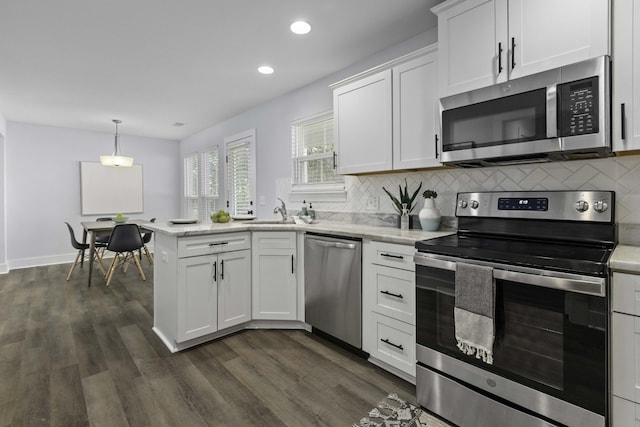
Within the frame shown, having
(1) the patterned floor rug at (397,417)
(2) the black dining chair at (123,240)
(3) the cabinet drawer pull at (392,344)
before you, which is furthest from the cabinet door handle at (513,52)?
(2) the black dining chair at (123,240)

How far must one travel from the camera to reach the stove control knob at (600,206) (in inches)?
62.8

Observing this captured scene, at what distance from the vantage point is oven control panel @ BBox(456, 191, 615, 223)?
161 centimetres

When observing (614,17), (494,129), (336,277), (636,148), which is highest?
(614,17)

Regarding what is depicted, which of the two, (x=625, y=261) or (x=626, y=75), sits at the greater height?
(x=626, y=75)

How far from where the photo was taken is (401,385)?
2033 mm

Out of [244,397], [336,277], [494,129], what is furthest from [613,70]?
[244,397]

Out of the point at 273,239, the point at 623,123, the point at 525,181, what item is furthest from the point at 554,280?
the point at 273,239

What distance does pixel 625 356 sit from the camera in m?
1.25

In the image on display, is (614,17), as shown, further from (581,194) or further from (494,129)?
(581,194)

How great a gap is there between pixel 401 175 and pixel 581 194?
4.14 ft

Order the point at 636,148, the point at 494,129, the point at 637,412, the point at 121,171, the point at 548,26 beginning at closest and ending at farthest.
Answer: the point at 637,412
the point at 636,148
the point at 548,26
the point at 494,129
the point at 121,171

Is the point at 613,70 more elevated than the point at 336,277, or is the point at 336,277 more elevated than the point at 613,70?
the point at 613,70

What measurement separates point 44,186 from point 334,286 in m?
5.99

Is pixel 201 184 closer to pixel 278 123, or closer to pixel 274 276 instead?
pixel 278 123
